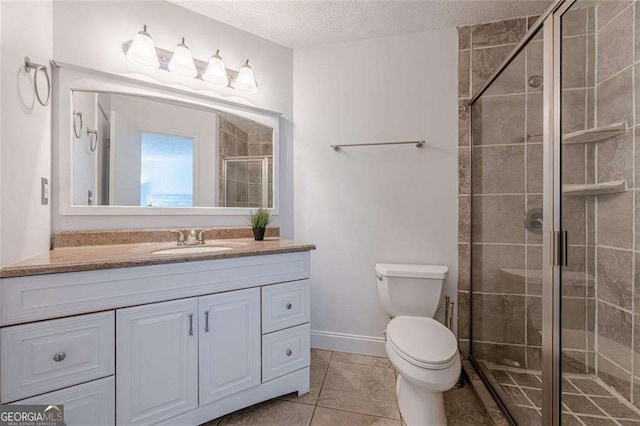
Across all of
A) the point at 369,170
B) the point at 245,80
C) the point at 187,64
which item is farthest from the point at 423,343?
the point at 187,64

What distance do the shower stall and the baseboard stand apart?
30.3 inches

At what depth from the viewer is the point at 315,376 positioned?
1814 millimetres

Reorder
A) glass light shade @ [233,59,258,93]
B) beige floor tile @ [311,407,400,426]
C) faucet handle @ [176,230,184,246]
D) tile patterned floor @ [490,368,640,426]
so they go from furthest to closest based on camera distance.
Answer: glass light shade @ [233,59,258,93]
faucet handle @ [176,230,184,246]
beige floor tile @ [311,407,400,426]
tile patterned floor @ [490,368,640,426]

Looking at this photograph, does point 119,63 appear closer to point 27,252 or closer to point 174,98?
point 174,98

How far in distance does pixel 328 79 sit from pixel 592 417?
2485 millimetres

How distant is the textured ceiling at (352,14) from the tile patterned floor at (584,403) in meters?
2.12

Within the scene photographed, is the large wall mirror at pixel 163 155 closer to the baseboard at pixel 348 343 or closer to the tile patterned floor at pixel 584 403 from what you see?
the baseboard at pixel 348 343

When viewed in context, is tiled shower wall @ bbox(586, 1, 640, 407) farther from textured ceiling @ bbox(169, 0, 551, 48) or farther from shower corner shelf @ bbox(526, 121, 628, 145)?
textured ceiling @ bbox(169, 0, 551, 48)

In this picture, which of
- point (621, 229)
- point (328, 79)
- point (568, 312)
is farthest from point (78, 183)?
point (621, 229)

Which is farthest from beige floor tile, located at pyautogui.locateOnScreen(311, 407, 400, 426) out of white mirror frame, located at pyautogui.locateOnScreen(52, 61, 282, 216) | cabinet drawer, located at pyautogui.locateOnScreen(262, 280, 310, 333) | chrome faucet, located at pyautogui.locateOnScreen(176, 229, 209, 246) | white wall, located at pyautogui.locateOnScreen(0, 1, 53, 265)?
white wall, located at pyautogui.locateOnScreen(0, 1, 53, 265)

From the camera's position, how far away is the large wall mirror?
1.56m

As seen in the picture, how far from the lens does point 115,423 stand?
113 cm

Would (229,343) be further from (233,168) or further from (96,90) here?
(96,90)

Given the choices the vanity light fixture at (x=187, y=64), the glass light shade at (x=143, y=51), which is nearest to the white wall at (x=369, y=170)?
the vanity light fixture at (x=187, y=64)
